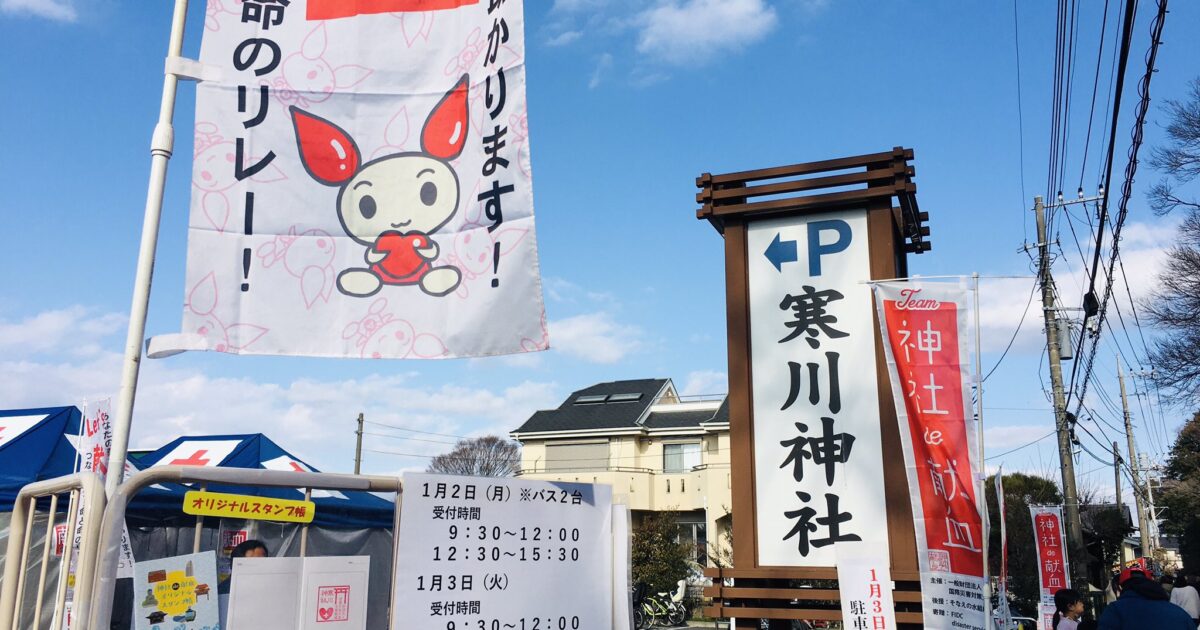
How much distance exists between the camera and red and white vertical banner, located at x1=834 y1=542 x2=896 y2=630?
6.90 metres

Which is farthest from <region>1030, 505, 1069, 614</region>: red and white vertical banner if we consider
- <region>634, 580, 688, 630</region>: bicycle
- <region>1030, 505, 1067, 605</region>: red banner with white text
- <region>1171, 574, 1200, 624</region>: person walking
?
<region>634, 580, 688, 630</region>: bicycle

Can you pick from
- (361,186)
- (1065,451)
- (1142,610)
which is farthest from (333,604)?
(1065,451)

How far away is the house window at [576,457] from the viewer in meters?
33.7

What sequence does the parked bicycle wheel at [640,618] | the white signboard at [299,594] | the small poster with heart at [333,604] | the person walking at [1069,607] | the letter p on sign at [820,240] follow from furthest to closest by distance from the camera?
the parked bicycle wheel at [640,618]
the person walking at [1069,607]
the letter p on sign at [820,240]
the small poster with heart at [333,604]
the white signboard at [299,594]

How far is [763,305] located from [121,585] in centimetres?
550

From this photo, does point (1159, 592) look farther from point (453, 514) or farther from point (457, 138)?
point (457, 138)

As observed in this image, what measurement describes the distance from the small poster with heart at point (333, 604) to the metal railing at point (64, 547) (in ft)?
2.71

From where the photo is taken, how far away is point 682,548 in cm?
2750

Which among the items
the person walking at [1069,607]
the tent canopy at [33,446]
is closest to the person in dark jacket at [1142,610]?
the person walking at [1069,607]

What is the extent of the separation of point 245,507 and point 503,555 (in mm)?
1207

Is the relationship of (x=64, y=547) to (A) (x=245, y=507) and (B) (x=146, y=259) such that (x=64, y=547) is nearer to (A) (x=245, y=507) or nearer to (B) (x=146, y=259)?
(A) (x=245, y=507)

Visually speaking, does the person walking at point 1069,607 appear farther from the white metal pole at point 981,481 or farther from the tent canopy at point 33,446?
the tent canopy at point 33,446

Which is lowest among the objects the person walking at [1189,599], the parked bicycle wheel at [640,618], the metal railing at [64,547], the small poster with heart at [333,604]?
the parked bicycle wheel at [640,618]

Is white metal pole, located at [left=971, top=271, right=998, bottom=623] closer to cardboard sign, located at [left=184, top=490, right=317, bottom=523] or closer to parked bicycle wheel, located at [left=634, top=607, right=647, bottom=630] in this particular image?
cardboard sign, located at [left=184, top=490, right=317, bottom=523]
